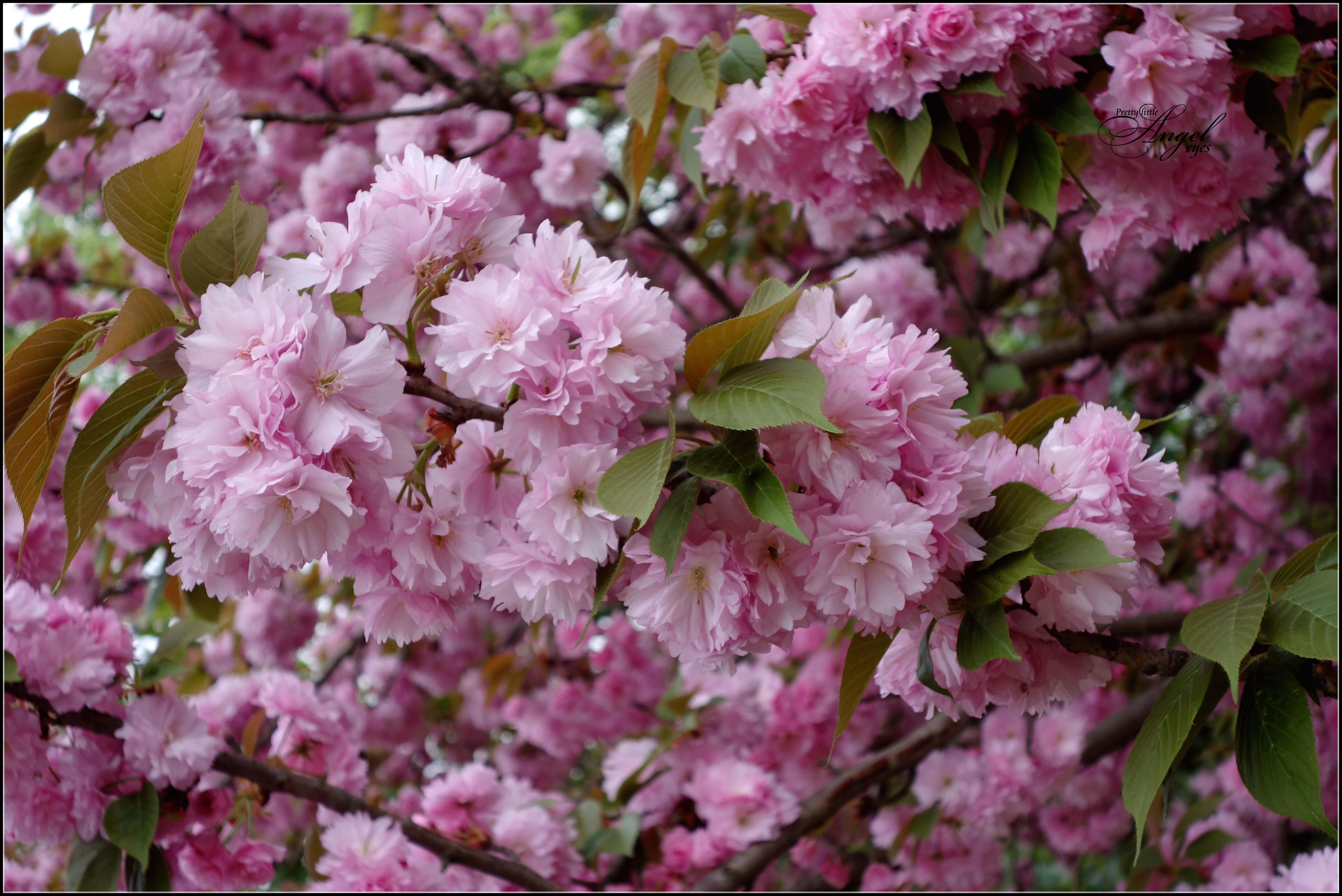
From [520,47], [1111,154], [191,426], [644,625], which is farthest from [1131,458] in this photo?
[520,47]

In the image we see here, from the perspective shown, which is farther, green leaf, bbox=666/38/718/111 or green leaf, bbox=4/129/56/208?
green leaf, bbox=4/129/56/208

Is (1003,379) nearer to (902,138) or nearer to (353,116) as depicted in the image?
(902,138)

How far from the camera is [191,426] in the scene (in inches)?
27.0

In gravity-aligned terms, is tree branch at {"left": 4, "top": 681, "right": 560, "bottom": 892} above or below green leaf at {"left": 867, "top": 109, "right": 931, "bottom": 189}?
below

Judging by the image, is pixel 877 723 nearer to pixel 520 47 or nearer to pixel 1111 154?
pixel 1111 154

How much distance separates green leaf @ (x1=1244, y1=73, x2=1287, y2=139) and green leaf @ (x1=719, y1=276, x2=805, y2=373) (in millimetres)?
915

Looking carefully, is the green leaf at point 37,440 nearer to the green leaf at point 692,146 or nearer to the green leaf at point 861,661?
the green leaf at point 861,661

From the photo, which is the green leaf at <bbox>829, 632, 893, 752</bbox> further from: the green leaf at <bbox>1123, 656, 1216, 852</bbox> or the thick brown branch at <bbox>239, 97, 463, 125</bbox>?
the thick brown branch at <bbox>239, 97, 463, 125</bbox>

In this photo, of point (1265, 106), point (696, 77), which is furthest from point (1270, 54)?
point (696, 77)

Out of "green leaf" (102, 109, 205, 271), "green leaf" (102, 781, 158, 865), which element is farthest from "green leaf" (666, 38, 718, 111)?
"green leaf" (102, 781, 158, 865)

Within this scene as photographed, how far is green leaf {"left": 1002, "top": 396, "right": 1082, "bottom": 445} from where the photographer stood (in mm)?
947

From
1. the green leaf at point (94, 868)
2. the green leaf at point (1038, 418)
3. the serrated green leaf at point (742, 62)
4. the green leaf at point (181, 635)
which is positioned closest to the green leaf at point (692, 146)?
the serrated green leaf at point (742, 62)

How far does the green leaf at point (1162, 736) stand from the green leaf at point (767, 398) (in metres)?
0.38

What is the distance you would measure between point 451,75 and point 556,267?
161 cm
